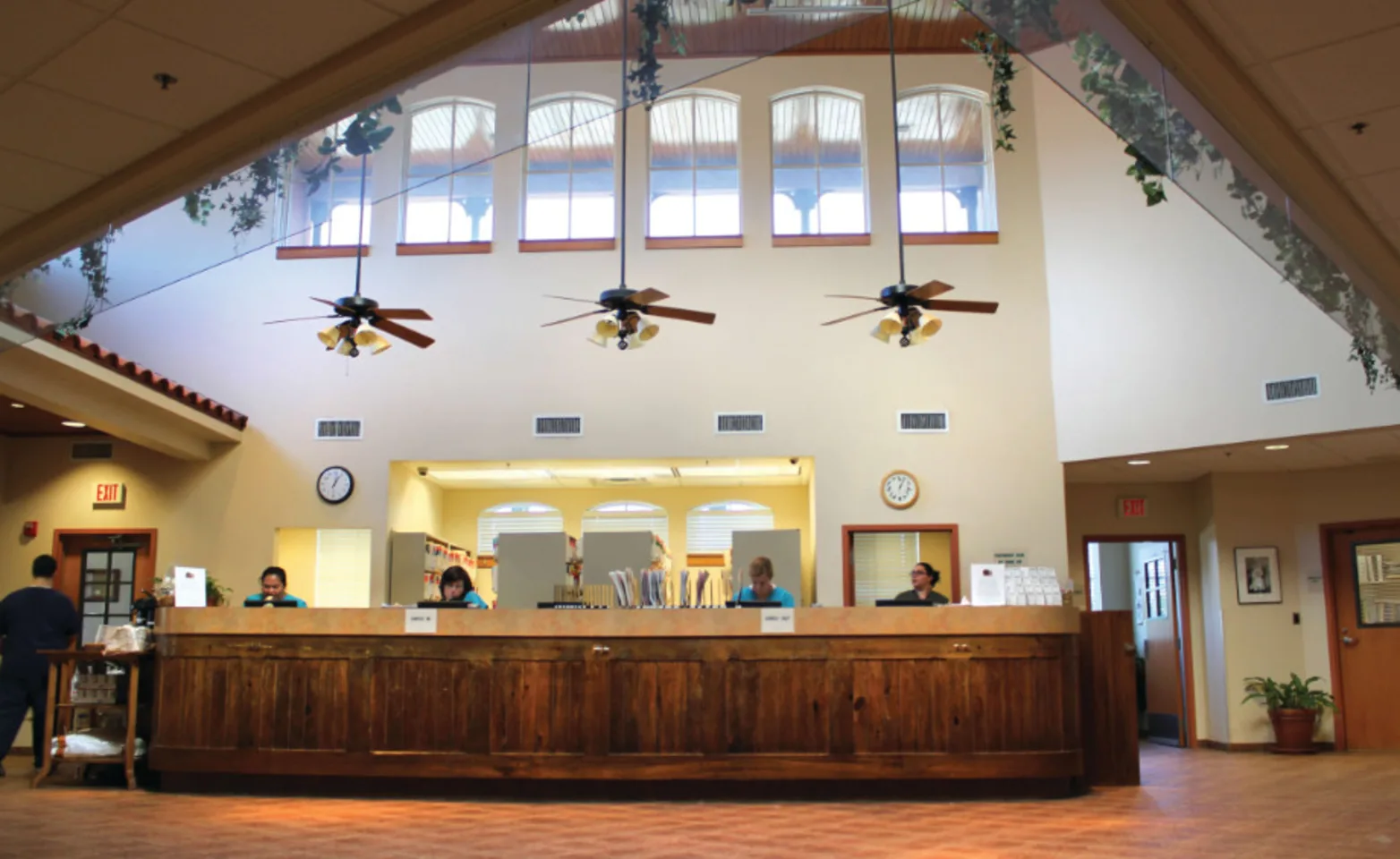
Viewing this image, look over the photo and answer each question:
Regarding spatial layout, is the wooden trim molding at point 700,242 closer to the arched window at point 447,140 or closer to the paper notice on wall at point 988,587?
the paper notice on wall at point 988,587

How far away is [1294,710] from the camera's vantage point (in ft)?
32.8

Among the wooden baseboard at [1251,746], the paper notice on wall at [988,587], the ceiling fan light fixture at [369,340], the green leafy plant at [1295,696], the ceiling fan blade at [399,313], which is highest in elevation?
the ceiling fan blade at [399,313]

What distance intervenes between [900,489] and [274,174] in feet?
23.9

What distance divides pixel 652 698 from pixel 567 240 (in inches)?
205

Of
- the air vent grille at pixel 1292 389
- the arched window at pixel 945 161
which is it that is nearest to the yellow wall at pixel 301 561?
the arched window at pixel 945 161

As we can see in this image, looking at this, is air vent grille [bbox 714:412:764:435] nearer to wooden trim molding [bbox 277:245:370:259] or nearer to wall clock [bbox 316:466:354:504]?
wall clock [bbox 316:466:354:504]

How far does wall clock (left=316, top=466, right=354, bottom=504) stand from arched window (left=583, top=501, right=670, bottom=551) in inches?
89.4

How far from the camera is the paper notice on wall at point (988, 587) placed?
6.83 m

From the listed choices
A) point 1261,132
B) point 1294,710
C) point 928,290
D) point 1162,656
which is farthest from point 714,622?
point 1162,656

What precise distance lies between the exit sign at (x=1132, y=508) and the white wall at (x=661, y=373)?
1767 mm

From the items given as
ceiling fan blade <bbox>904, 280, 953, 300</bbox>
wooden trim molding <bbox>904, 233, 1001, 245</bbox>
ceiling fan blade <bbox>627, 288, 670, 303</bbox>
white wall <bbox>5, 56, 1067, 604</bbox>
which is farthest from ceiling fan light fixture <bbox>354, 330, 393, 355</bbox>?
→ wooden trim molding <bbox>904, 233, 1001, 245</bbox>

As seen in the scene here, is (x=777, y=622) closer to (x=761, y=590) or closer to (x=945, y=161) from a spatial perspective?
(x=761, y=590)

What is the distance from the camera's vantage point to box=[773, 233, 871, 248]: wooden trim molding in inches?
412

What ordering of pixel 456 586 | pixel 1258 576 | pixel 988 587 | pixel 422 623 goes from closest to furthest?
pixel 422 623, pixel 988 587, pixel 456 586, pixel 1258 576
